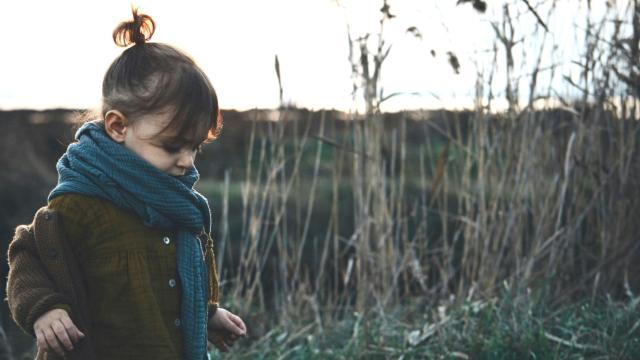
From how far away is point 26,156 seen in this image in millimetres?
5793

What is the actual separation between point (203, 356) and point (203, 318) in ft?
0.27

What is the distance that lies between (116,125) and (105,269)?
28cm

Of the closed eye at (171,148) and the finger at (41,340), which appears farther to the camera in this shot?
the closed eye at (171,148)

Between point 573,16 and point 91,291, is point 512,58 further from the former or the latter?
point 91,291

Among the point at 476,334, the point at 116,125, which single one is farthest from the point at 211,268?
the point at 476,334

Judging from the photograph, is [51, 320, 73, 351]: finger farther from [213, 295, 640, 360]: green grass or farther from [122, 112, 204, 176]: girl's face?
[213, 295, 640, 360]: green grass

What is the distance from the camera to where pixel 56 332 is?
1.68m

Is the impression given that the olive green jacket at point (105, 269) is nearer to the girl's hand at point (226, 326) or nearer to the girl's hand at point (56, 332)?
the girl's hand at point (56, 332)

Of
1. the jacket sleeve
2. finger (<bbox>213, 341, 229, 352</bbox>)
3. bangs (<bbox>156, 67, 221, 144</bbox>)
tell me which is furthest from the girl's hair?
finger (<bbox>213, 341, 229, 352</bbox>)

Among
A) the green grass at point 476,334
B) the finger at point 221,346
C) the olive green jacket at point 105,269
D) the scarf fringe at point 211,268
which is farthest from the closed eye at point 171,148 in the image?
the green grass at point 476,334

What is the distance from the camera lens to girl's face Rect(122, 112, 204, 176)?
72.3 inches

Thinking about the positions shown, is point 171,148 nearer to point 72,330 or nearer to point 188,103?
point 188,103

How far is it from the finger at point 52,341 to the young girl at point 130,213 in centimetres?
8

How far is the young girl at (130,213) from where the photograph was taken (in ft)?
5.93
